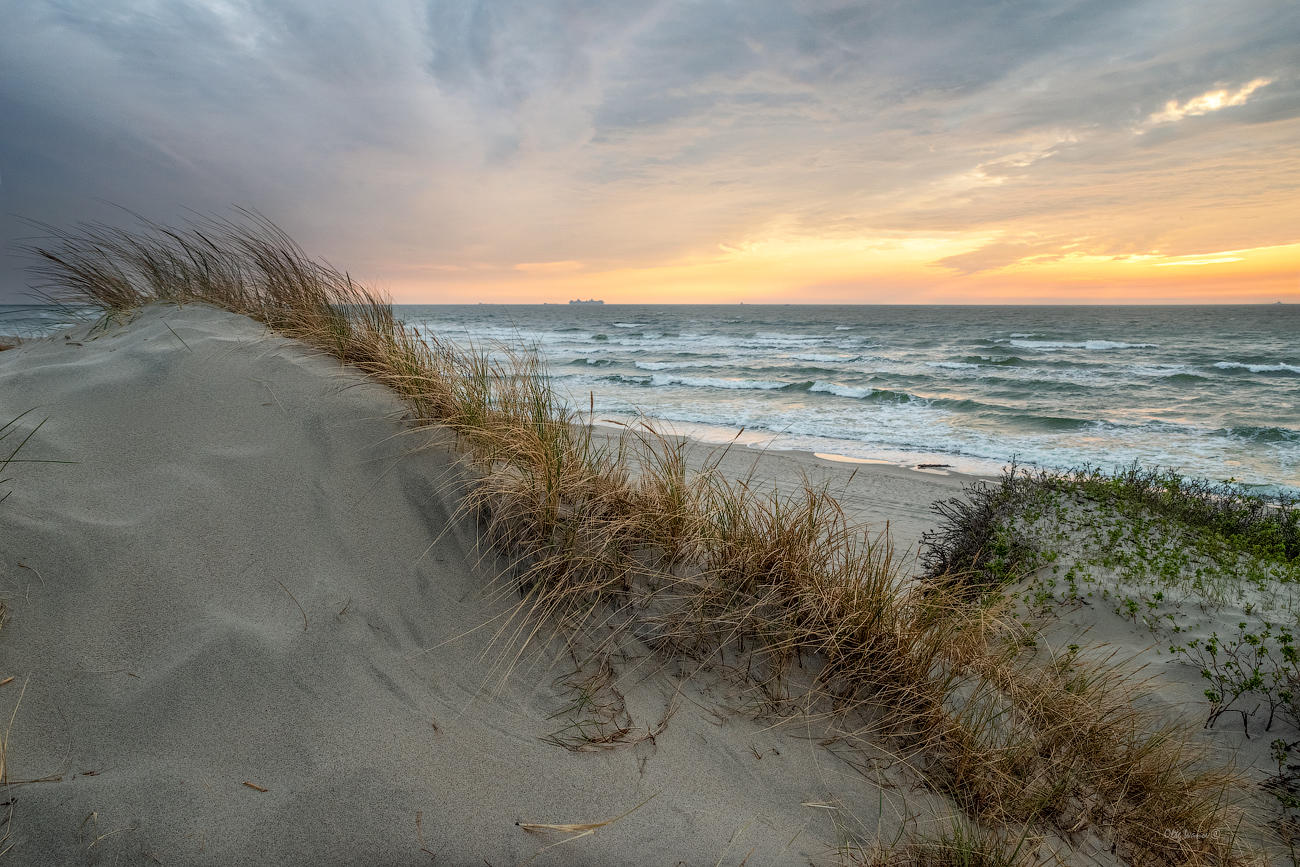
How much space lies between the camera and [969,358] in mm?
28219

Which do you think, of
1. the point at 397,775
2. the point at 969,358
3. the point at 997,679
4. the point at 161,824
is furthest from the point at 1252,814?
the point at 969,358

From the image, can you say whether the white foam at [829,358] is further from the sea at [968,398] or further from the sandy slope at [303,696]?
the sandy slope at [303,696]

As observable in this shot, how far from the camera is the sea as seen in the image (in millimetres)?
10938

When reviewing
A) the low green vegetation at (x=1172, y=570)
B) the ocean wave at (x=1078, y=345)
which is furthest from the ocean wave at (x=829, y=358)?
the low green vegetation at (x=1172, y=570)

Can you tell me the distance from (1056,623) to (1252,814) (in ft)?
4.94

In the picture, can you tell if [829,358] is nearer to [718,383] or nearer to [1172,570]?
[718,383]

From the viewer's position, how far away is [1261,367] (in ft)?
82.3

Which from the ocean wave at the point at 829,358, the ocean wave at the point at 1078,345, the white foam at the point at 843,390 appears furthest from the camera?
the ocean wave at the point at 1078,345

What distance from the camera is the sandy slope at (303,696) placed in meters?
1.75

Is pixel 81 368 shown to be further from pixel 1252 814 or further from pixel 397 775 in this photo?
pixel 1252 814

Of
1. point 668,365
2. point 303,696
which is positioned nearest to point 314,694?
point 303,696

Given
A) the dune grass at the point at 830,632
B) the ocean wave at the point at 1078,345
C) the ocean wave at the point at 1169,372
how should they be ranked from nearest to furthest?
the dune grass at the point at 830,632
the ocean wave at the point at 1169,372
the ocean wave at the point at 1078,345

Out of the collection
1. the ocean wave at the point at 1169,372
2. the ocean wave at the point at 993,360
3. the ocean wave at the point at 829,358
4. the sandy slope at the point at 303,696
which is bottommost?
the ocean wave at the point at 1169,372

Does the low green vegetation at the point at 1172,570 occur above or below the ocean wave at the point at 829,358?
below
